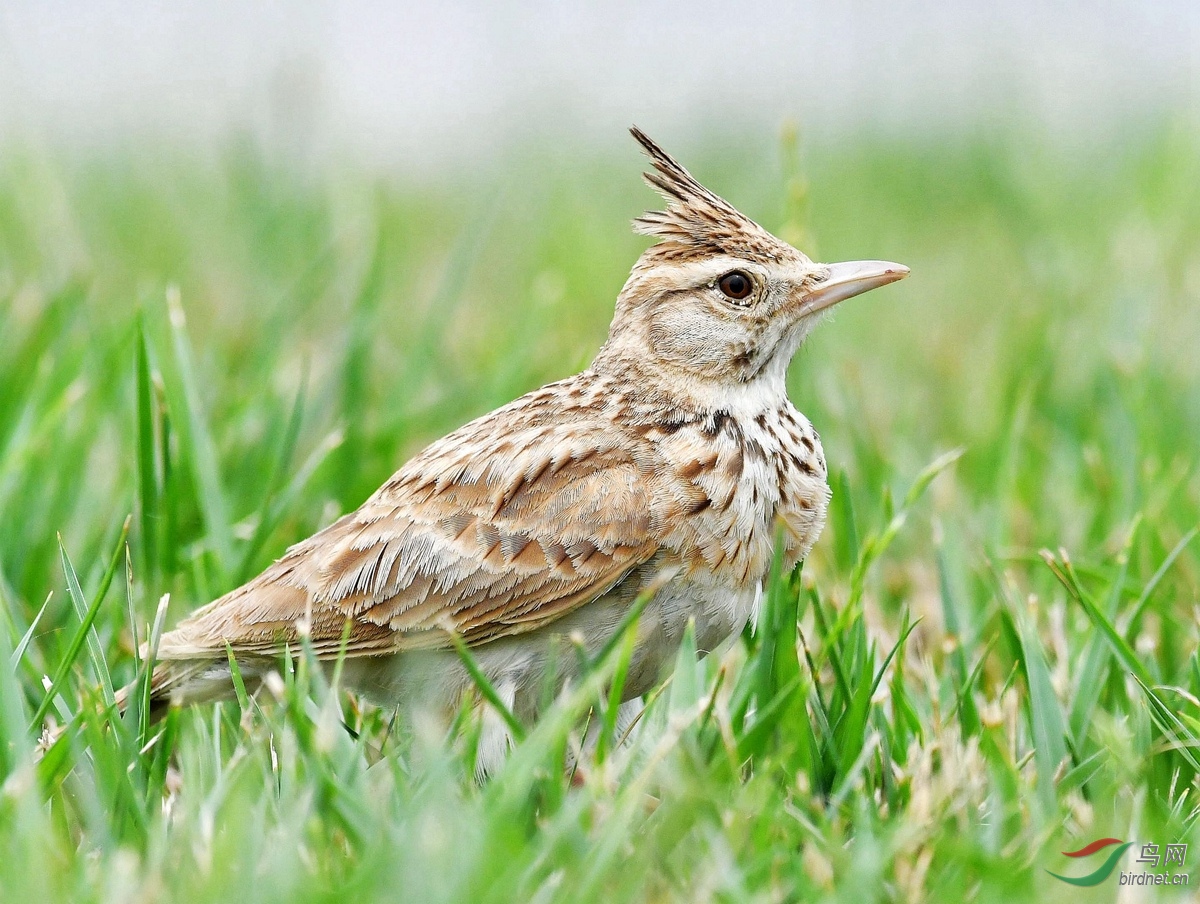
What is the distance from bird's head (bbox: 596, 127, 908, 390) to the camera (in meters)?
4.16

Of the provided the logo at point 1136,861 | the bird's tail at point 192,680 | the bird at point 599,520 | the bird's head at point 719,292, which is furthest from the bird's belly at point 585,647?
the logo at point 1136,861

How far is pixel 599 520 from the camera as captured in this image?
377 cm

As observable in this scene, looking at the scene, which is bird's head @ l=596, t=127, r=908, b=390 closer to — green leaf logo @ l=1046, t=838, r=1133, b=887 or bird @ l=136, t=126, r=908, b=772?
bird @ l=136, t=126, r=908, b=772

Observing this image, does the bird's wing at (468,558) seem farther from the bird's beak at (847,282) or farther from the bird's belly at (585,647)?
the bird's beak at (847,282)

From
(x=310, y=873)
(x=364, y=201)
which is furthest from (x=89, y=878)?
(x=364, y=201)

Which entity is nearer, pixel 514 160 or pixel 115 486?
pixel 115 486

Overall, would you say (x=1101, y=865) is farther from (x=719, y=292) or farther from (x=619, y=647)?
(x=719, y=292)

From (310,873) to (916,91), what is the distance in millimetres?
9589

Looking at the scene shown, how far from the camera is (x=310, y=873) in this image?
9.21ft

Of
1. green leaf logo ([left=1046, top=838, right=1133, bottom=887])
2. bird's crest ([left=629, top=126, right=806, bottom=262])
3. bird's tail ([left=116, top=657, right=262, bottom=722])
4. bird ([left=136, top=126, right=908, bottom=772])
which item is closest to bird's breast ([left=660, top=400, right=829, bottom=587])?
bird ([left=136, top=126, right=908, bottom=772])

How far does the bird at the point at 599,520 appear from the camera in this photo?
3.76 metres

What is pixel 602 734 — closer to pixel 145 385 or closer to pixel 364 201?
pixel 145 385

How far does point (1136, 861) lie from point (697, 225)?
6.78ft

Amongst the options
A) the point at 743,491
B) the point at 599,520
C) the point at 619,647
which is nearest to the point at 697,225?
the point at 743,491
